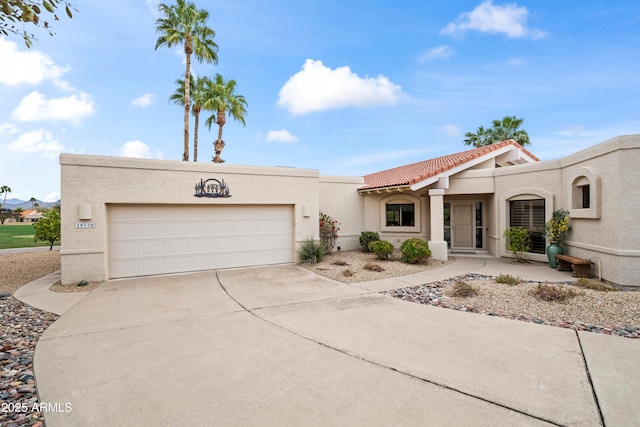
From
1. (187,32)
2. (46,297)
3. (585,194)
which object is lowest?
(46,297)

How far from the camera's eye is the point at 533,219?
1186 centimetres

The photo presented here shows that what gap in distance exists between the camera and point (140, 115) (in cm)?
1392

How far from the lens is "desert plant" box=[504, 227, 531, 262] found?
11.6 meters

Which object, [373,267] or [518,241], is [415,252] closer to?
[373,267]

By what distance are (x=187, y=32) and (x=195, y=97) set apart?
14.8ft

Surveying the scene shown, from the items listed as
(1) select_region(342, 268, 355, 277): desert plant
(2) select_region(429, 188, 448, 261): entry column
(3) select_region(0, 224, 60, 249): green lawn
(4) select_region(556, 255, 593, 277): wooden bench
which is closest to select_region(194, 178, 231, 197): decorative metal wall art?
(1) select_region(342, 268, 355, 277): desert plant

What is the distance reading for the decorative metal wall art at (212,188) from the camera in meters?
10.1

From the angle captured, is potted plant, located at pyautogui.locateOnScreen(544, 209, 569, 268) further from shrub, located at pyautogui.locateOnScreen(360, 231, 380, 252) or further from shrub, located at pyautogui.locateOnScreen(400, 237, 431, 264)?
shrub, located at pyautogui.locateOnScreen(360, 231, 380, 252)

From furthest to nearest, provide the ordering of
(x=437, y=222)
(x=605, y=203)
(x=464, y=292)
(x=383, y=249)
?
1. (x=437, y=222)
2. (x=383, y=249)
3. (x=605, y=203)
4. (x=464, y=292)

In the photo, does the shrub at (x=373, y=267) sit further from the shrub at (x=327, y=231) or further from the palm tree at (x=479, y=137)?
the palm tree at (x=479, y=137)

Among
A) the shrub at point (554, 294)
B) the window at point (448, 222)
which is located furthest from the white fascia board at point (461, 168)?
the shrub at point (554, 294)

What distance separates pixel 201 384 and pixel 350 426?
1.86 meters

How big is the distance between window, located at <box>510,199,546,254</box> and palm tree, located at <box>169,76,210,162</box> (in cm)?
1994

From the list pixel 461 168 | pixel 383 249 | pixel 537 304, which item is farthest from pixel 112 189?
pixel 461 168
